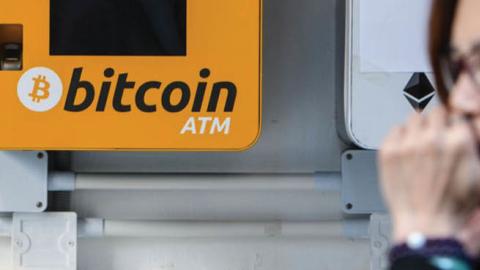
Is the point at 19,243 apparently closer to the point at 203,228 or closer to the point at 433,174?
the point at 203,228

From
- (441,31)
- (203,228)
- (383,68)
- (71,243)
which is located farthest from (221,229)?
(441,31)

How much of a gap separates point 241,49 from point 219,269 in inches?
18.0

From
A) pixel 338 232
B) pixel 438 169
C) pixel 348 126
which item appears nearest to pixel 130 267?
pixel 338 232

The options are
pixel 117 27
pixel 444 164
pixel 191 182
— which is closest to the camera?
pixel 444 164

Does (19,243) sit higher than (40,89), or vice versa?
(40,89)

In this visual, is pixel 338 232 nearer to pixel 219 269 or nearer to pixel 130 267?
pixel 219 269

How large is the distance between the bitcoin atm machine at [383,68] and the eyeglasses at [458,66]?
0.52 meters

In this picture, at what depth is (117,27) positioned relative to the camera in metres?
0.95

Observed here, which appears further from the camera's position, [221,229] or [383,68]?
[221,229]

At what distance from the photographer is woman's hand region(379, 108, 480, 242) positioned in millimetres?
434

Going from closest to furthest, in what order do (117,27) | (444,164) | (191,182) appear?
(444,164) → (117,27) → (191,182)

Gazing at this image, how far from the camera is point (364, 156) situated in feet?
3.83

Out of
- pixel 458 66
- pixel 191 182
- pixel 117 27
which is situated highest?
pixel 117 27

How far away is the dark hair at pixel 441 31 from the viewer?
477mm
